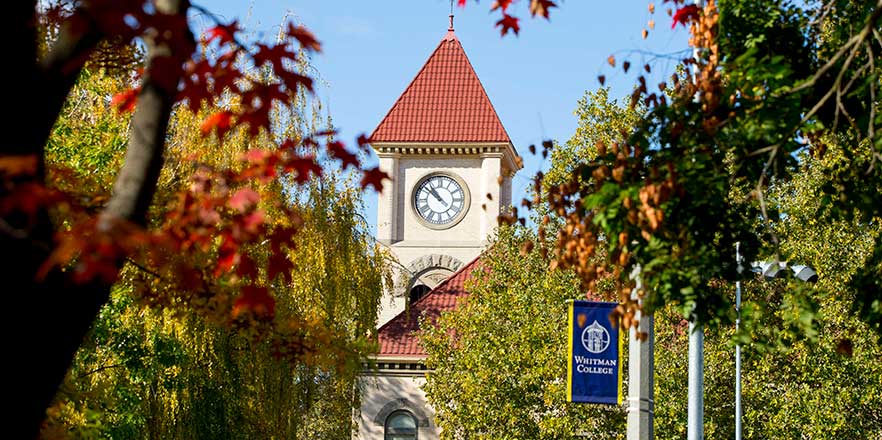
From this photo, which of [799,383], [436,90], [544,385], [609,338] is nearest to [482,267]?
[544,385]

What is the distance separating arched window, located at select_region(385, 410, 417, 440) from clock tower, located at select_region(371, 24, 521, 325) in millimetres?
7924

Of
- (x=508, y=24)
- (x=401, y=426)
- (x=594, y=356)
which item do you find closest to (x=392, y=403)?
(x=401, y=426)

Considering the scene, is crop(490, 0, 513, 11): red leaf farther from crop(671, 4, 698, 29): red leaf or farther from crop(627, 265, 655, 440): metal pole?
crop(627, 265, 655, 440): metal pole

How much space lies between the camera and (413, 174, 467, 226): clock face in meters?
59.3

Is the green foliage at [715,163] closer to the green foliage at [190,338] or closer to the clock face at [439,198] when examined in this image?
the green foliage at [190,338]

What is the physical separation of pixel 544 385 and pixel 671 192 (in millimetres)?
27652

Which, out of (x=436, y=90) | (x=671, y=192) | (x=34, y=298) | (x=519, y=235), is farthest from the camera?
(x=436, y=90)

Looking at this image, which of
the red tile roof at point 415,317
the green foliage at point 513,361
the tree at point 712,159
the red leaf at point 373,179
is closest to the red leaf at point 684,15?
the tree at point 712,159

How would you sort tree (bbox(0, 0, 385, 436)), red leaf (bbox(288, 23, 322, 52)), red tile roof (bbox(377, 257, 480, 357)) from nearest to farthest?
tree (bbox(0, 0, 385, 436)) → red leaf (bbox(288, 23, 322, 52)) → red tile roof (bbox(377, 257, 480, 357))

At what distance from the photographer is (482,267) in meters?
43.7

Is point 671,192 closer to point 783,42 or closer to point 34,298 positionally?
point 783,42

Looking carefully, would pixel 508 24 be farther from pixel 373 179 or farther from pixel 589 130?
pixel 589 130

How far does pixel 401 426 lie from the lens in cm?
5069

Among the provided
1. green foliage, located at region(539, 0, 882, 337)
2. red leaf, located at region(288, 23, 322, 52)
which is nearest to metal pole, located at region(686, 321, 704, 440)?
green foliage, located at region(539, 0, 882, 337)
